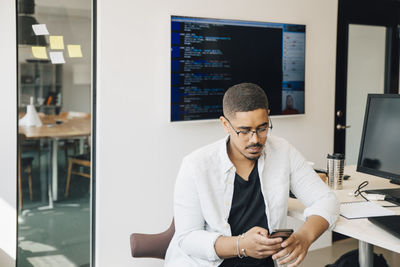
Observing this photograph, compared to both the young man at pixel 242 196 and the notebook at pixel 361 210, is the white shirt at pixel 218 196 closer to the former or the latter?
Result: the young man at pixel 242 196

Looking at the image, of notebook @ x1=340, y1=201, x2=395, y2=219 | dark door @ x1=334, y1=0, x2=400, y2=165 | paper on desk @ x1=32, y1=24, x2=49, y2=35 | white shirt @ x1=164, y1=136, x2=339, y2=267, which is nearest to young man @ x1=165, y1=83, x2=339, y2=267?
white shirt @ x1=164, y1=136, x2=339, y2=267

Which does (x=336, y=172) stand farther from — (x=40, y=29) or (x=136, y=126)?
(x=40, y=29)

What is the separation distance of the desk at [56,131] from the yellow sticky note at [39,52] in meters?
0.39

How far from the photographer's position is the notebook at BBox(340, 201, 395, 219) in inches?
79.3

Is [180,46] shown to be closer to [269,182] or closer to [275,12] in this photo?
[275,12]

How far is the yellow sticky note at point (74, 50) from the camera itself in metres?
3.04

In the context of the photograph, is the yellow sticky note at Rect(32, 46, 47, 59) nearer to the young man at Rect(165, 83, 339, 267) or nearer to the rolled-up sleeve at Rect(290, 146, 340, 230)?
the young man at Rect(165, 83, 339, 267)

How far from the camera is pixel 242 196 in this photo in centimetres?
195

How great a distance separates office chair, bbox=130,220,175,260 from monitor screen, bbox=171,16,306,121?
3.79 ft

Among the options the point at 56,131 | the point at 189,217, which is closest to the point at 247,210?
the point at 189,217

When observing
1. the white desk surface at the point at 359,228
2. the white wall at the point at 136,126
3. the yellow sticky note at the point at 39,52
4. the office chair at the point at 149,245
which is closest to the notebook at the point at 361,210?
the white desk surface at the point at 359,228

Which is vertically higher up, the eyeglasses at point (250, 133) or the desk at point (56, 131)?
the eyeglasses at point (250, 133)

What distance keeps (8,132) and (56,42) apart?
0.65 metres

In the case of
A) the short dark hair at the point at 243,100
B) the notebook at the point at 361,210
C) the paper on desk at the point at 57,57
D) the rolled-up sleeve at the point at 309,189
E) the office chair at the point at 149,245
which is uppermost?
the paper on desk at the point at 57,57
